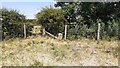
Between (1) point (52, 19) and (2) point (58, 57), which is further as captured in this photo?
(1) point (52, 19)

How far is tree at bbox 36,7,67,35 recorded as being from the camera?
1217cm

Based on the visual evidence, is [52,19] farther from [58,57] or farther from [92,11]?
[58,57]

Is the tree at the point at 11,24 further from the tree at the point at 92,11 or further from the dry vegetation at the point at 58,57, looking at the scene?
the dry vegetation at the point at 58,57

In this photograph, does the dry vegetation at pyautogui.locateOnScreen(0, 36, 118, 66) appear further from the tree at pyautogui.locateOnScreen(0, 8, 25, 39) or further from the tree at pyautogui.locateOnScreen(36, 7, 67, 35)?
the tree at pyautogui.locateOnScreen(36, 7, 67, 35)

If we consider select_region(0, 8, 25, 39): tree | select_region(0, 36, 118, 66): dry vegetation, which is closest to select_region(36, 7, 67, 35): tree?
select_region(0, 8, 25, 39): tree

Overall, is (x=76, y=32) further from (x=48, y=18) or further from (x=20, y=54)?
(x=20, y=54)

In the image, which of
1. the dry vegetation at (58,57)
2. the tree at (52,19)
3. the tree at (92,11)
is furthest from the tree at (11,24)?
the dry vegetation at (58,57)

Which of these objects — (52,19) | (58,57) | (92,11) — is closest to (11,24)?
(52,19)

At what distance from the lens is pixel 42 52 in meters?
7.66

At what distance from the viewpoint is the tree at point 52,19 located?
12.2m

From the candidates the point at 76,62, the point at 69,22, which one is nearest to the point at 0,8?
the point at 69,22

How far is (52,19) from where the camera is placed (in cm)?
1223

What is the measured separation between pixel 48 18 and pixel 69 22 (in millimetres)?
1234

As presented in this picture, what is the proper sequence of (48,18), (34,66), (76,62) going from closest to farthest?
(34,66) → (76,62) → (48,18)
